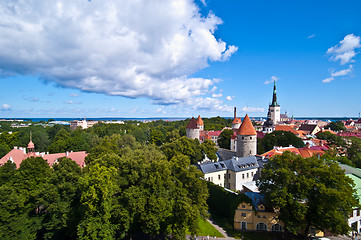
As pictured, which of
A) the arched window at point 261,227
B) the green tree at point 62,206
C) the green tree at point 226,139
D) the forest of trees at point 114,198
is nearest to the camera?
the forest of trees at point 114,198

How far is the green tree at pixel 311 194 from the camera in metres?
16.1

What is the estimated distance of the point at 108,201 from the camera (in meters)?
15.7

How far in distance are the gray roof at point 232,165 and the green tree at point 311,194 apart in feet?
37.1

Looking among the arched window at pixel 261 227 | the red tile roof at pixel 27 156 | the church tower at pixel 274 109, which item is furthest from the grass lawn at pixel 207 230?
the church tower at pixel 274 109

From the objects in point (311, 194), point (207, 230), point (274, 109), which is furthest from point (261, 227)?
point (274, 109)

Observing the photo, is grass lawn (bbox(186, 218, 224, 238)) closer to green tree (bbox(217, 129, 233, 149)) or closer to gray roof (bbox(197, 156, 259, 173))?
gray roof (bbox(197, 156, 259, 173))

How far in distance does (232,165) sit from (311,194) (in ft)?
45.7

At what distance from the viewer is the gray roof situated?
30.3 metres

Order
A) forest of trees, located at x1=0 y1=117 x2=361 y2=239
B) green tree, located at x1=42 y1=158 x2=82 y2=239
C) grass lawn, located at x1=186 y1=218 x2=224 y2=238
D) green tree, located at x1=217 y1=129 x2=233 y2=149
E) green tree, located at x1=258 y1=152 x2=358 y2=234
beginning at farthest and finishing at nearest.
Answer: green tree, located at x1=217 y1=129 x2=233 y2=149 < grass lawn, located at x1=186 y1=218 x2=224 y2=238 < green tree, located at x1=42 y1=158 x2=82 y2=239 < green tree, located at x1=258 y1=152 x2=358 y2=234 < forest of trees, located at x1=0 y1=117 x2=361 y2=239

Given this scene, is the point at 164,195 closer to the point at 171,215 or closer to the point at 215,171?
the point at 171,215

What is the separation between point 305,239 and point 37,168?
1026 inches

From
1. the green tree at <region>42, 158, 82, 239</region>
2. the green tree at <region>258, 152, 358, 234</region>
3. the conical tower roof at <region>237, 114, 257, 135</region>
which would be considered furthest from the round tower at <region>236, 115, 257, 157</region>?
the green tree at <region>42, 158, 82, 239</region>

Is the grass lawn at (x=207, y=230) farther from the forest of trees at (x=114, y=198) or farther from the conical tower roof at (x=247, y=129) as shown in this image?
the conical tower roof at (x=247, y=129)

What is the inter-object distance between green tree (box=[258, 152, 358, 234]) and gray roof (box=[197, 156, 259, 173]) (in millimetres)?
11322
